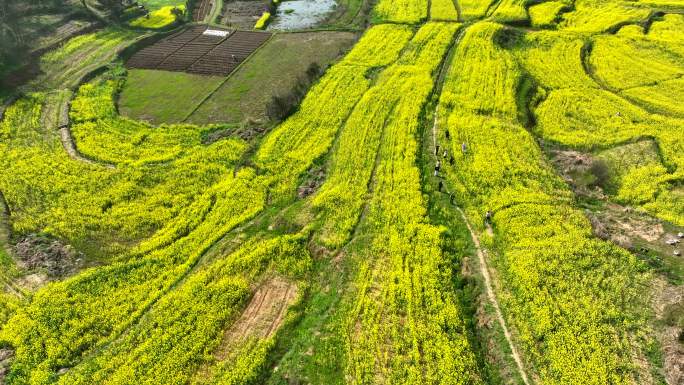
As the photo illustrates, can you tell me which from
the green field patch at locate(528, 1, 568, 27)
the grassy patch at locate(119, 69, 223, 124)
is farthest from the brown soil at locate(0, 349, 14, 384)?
the green field patch at locate(528, 1, 568, 27)

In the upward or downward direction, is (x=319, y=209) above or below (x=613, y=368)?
above

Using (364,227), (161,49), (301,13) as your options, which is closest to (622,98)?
(364,227)

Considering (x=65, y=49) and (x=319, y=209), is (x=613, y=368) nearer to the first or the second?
(x=319, y=209)

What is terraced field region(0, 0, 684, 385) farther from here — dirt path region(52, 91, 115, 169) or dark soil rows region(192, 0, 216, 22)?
dark soil rows region(192, 0, 216, 22)

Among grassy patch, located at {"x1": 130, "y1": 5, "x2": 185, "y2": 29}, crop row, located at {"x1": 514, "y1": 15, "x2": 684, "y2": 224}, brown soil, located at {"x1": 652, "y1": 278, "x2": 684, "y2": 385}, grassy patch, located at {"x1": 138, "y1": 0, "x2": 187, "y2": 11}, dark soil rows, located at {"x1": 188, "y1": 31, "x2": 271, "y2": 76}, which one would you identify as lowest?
brown soil, located at {"x1": 652, "y1": 278, "x2": 684, "y2": 385}

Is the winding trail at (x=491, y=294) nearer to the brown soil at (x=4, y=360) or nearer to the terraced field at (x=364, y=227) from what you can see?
the terraced field at (x=364, y=227)

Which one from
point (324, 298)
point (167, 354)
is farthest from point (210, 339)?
point (324, 298)

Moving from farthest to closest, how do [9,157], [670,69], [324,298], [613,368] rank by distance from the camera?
[670,69]
[9,157]
[324,298]
[613,368]

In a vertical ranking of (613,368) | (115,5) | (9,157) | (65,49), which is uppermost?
(115,5)
